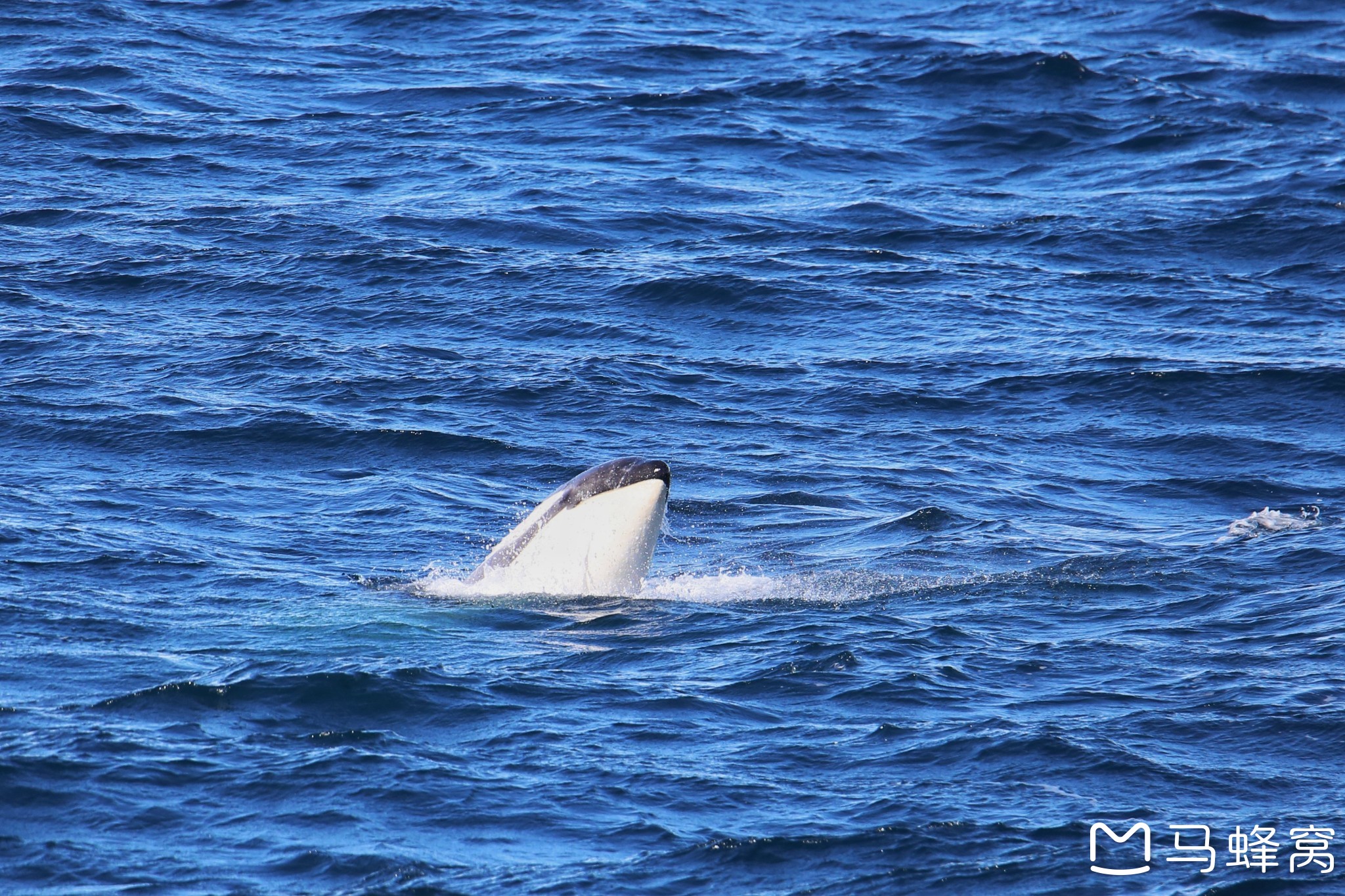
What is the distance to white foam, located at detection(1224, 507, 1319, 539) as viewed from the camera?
601 inches

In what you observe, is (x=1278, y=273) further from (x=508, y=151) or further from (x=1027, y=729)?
(x=1027, y=729)

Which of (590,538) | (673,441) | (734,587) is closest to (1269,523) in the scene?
(734,587)

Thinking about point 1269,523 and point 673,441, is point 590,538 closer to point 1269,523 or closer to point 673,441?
point 673,441

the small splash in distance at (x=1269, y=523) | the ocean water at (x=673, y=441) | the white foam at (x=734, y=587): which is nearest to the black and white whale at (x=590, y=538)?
the white foam at (x=734, y=587)

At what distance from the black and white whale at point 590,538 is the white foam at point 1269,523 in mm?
5678

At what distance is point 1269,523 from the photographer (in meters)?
15.5

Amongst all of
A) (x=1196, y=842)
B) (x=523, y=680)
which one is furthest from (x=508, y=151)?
(x=1196, y=842)

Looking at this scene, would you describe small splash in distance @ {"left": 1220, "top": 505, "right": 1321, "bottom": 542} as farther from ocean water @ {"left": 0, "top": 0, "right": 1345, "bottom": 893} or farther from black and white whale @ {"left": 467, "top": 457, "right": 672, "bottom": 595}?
black and white whale @ {"left": 467, "top": 457, "right": 672, "bottom": 595}

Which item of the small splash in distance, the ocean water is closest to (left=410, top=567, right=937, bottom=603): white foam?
the ocean water

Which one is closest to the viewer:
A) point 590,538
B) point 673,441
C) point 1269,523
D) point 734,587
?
point 590,538

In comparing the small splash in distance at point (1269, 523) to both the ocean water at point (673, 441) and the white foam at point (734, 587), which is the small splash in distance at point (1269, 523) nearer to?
the ocean water at point (673, 441)

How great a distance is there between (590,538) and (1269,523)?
259 inches

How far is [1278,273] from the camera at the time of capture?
23.2 metres

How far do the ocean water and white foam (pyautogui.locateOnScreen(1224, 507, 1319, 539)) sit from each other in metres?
0.11
